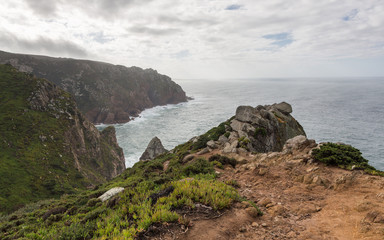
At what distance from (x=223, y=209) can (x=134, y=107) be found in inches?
6721

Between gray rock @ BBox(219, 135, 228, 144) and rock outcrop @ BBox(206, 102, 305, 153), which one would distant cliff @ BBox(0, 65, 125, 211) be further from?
rock outcrop @ BBox(206, 102, 305, 153)

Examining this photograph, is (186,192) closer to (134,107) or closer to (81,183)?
(81,183)

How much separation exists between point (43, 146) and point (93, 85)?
413 ft

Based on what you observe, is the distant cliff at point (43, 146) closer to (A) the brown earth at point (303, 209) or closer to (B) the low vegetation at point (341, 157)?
(A) the brown earth at point (303, 209)

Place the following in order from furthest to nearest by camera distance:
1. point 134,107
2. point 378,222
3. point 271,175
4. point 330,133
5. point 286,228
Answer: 1. point 134,107
2. point 330,133
3. point 271,175
4. point 286,228
5. point 378,222

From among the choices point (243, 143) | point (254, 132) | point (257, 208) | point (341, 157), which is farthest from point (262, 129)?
point (257, 208)

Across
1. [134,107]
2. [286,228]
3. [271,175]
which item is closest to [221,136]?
[271,175]

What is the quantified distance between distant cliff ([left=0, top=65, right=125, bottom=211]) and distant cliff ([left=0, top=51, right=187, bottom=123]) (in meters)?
71.7

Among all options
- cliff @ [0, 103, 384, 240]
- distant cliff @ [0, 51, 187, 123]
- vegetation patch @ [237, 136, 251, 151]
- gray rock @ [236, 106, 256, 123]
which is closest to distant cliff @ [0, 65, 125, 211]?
cliff @ [0, 103, 384, 240]

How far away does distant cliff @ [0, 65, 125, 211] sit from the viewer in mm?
37531

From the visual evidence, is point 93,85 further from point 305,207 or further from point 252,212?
point 305,207

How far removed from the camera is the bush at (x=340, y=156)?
1152 cm

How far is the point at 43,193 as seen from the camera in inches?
1459

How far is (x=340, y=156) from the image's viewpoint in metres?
12.0
